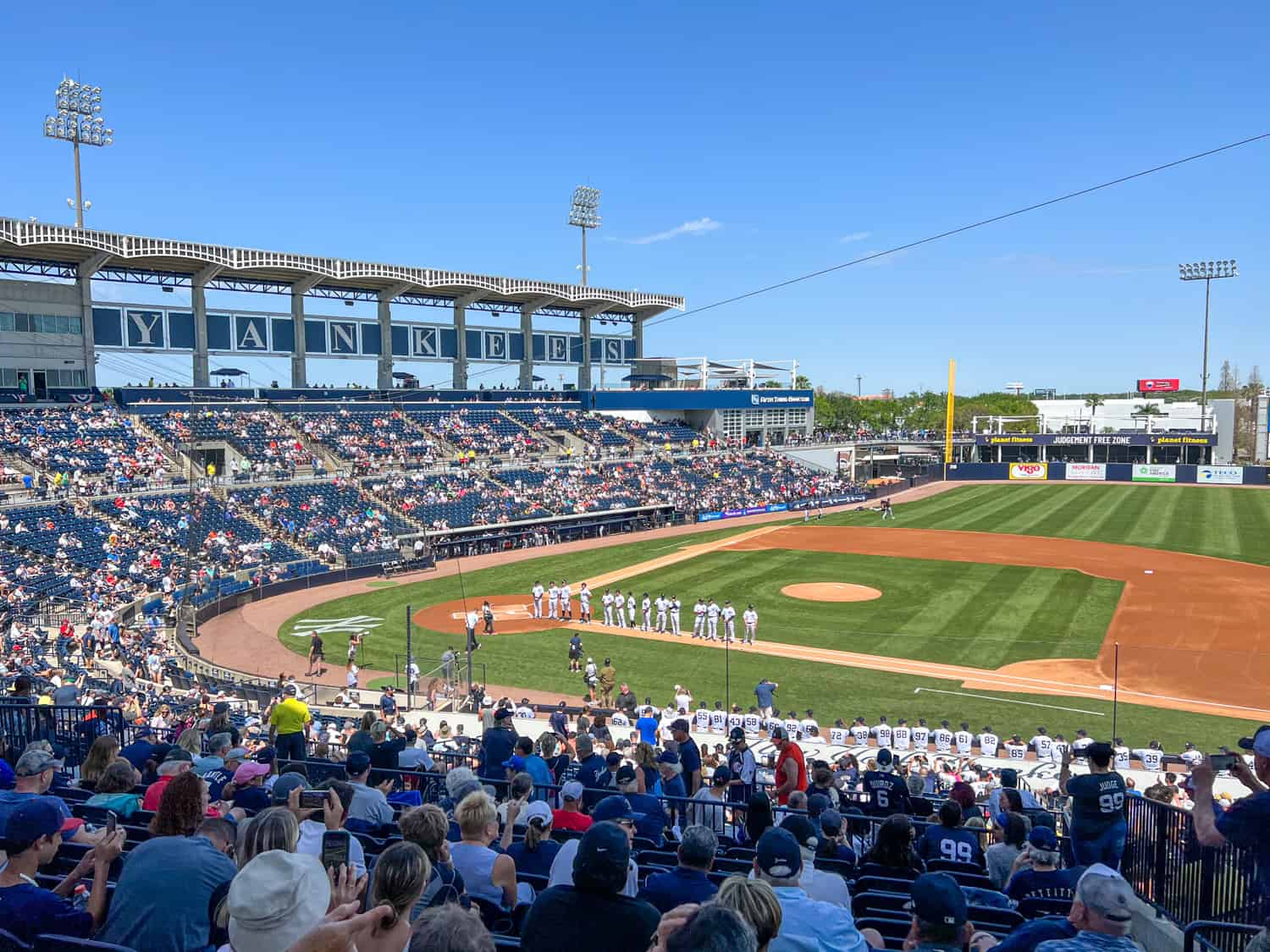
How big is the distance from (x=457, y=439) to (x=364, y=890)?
4917cm

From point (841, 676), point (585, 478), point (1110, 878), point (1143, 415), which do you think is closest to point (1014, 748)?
point (841, 676)

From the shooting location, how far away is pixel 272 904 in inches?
131

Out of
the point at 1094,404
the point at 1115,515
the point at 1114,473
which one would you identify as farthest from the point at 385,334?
the point at 1094,404

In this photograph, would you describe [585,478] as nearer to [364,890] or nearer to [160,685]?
[160,685]

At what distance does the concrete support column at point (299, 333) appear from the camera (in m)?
49.2

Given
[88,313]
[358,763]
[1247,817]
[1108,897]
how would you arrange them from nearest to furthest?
[1108,897]
[1247,817]
[358,763]
[88,313]

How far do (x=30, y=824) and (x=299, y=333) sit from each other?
4959 cm

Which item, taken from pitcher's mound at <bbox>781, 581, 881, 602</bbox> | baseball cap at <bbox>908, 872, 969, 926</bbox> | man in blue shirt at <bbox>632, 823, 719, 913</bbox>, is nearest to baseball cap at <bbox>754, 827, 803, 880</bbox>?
man in blue shirt at <bbox>632, 823, 719, 913</bbox>

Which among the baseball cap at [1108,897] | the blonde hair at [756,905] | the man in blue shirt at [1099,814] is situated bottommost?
the man in blue shirt at [1099,814]

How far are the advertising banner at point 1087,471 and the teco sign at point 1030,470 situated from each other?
1895 mm

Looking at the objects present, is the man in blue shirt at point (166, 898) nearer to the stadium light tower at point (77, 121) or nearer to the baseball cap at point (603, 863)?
the baseball cap at point (603, 863)

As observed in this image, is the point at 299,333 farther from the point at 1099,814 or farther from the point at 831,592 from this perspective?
the point at 1099,814

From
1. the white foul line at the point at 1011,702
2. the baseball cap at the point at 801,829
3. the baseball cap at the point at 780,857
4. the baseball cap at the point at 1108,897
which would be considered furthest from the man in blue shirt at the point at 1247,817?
the white foul line at the point at 1011,702

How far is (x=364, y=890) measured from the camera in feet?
15.2
